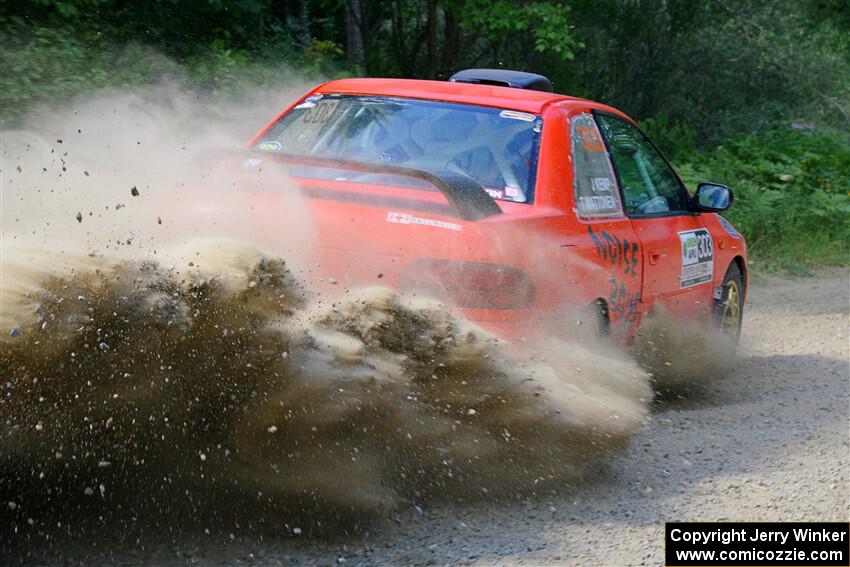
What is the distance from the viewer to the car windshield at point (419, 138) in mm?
5270

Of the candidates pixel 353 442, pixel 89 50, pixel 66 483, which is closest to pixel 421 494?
pixel 353 442

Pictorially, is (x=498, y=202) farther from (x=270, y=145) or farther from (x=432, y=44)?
(x=432, y=44)

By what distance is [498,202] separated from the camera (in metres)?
5.11

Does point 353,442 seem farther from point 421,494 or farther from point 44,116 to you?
point 44,116

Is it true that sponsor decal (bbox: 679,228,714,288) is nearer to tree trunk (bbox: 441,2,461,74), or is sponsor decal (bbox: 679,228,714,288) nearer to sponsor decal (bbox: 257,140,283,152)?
sponsor decal (bbox: 257,140,283,152)

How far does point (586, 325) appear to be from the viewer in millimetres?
5152

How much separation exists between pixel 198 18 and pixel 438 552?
9101mm

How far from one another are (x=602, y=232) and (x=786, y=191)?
1012 cm

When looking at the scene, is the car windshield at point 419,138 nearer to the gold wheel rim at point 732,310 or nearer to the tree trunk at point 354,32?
the gold wheel rim at point 732,310

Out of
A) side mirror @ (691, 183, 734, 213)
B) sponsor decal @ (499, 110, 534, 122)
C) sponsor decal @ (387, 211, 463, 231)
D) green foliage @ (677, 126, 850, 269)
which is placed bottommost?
green foliage @ (677, 126, 850, 269)

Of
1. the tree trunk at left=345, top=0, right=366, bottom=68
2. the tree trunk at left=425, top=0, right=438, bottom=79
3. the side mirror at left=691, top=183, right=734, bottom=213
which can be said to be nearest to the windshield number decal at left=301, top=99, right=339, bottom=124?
the side mirror at left=691, top=183, right=734, bottom=213

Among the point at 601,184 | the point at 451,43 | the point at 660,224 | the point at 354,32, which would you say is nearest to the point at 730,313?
the point at 660,224

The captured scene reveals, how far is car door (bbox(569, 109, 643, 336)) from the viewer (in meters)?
5.29

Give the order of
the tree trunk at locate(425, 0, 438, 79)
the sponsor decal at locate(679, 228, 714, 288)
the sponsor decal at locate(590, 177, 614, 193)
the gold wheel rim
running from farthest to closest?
1. the tree trunk at locate(425, 0, 438, 79)
2. the gold wheel rim
3. the sponsor decal at locate(679, 228, 714, 288)
4. the sponsor decal at locate(590, 177, 614, 193)
